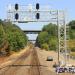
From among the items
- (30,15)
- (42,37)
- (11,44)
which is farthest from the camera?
(42,37)

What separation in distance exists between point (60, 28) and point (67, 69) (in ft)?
44.6

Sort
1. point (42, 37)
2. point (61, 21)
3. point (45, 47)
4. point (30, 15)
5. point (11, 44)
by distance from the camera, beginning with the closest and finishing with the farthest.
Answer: point (30, 15) → point (61, 21) → point (11, 44) → point (45, 47) → point (42, 37)

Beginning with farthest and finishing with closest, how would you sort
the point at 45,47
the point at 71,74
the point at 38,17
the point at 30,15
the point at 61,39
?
1. the point at 45,47
2. the point at 61,39
3. the point at 30,15
4. the point at 38,17
5. the point at 71,74

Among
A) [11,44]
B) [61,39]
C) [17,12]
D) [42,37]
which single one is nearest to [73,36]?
[42,37]

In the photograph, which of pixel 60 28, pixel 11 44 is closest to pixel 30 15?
pixel 60 28

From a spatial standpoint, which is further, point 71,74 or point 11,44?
point 11,44

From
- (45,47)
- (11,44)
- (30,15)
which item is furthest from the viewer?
(45,47)

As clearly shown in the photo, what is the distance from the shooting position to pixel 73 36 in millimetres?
196000

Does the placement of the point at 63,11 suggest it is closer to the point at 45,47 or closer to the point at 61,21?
the point at 61,21

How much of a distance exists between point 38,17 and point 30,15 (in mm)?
5347

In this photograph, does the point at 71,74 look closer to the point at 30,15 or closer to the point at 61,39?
the point at 30,15

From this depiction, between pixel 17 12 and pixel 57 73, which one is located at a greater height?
pixel 17 12

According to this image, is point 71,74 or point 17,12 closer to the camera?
point 71,74

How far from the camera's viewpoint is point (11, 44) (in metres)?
117
